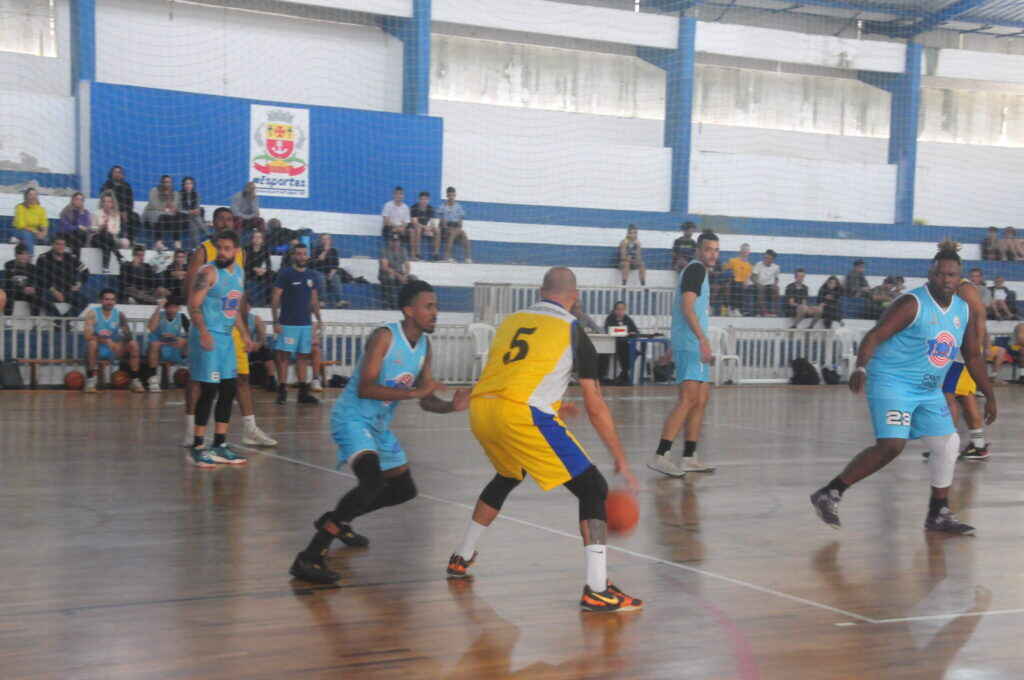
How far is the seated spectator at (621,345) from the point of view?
20188mm

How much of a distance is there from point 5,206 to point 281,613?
663 inches

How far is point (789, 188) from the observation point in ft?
93.7

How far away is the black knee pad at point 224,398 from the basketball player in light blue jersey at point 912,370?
15.9ft

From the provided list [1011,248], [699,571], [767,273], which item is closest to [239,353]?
[699,571]

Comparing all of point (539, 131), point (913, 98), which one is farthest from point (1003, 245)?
point (539, 131)

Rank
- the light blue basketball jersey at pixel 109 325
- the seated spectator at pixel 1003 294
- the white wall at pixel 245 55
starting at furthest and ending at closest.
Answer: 1. the seated spectator at pixel 1003 294
2. the white wall at pixel 245 55
3. the light blue basketball jersey at pixel 109 325

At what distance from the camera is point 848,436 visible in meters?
13.2

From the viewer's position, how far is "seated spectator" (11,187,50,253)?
18578 mm

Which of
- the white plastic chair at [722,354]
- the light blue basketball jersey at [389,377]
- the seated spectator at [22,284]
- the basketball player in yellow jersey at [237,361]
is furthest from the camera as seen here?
the white plastic chair at [722,354]

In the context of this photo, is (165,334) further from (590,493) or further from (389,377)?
(590,493)

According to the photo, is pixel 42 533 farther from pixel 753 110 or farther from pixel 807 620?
pixel 753 110

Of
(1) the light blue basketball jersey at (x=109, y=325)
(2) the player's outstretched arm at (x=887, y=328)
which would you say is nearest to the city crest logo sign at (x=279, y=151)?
(1) the light blue basketball jersey at (x=109, y=325)

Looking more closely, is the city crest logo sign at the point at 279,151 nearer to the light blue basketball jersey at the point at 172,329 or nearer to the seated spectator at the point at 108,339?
the seated spectator at the point at 108,339

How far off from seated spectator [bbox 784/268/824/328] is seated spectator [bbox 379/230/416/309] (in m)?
7.67
